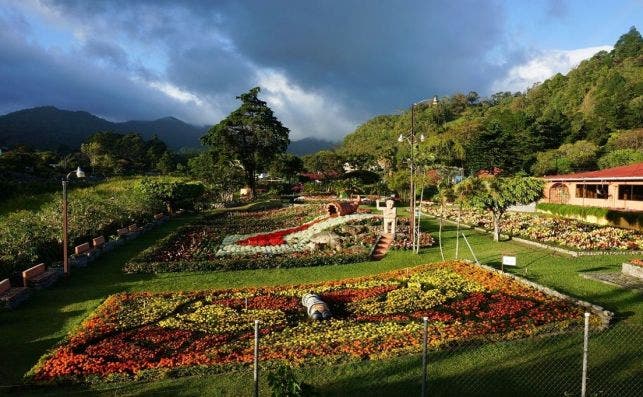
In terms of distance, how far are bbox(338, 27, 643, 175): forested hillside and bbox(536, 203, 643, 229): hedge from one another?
808cm

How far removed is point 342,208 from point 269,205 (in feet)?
49.1

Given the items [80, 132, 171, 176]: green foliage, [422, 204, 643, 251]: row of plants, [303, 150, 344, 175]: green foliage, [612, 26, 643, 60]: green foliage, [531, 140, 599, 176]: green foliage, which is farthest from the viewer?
[612, 26, 643, 60]: green foliage

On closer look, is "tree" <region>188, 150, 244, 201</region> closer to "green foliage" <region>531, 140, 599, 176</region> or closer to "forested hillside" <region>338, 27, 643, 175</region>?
"forested hillside" <region>338, 27, 643, 175</region>

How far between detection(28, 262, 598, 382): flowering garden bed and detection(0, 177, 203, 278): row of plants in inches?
206

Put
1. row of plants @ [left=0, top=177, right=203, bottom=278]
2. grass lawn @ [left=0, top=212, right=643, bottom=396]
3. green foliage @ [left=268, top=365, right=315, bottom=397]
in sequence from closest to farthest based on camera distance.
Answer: green foliage @ [left=268, top=365, right=315, bottom=397] → grass lawn @ [left=0, top=212, right=643, bottom=396] → row of plants @ [left=0, top=177, right=203, bottom=278]

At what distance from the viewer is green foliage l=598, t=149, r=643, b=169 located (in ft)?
138

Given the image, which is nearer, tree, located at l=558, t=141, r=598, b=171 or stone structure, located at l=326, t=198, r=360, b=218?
stone structure, located at l=326, t=198, r=360, b=218

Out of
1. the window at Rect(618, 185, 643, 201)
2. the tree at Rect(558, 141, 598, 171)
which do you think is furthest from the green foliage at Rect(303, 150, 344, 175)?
the window at Rect(618, 185, 643, 201)

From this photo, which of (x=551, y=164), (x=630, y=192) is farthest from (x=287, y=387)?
(x=551, y=164)

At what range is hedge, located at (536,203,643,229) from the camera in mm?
21844

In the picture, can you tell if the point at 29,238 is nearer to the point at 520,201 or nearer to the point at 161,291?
the point at 161,291

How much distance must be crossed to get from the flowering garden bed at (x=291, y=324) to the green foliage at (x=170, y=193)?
21119 mm

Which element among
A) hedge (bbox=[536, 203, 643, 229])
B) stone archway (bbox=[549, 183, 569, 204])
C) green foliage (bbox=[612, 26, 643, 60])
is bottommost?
hedge (bbox=[536, 203, 643, 229])

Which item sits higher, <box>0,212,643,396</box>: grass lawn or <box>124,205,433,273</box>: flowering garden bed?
<box>124,205,433,273</box>: flowering garden bed
